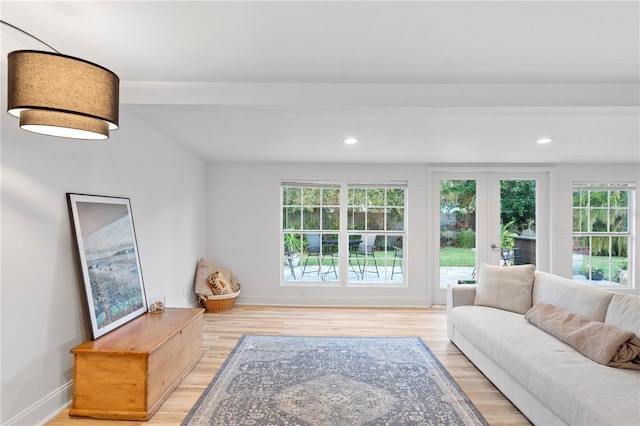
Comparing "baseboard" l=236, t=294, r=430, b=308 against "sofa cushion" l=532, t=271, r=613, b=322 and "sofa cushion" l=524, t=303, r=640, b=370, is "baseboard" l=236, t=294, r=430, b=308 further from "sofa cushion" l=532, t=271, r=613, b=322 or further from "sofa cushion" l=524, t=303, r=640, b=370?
"sofa cushion" l=524, t=303, r=640, b=370

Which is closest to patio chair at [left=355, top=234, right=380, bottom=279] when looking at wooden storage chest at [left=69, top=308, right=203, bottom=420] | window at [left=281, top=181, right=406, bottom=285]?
window at [left=281, top=181, right=406, bottom=285]

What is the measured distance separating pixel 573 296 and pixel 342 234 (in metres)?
3.24

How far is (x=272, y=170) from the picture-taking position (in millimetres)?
5449

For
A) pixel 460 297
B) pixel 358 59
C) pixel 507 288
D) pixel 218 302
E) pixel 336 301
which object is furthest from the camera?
pixel 336 301

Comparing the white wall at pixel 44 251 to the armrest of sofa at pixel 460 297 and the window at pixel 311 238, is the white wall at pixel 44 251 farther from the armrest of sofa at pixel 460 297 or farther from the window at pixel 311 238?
the armrest of sofa at pixel 460 297

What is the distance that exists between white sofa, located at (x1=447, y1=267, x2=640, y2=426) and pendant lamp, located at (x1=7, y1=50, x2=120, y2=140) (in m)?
2.77

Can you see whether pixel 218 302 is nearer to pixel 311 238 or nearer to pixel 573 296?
pixel 311 238

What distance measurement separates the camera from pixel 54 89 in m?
1.39

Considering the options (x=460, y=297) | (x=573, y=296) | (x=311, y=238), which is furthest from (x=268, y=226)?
(x=573, y=296)

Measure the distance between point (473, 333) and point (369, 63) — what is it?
249 centimetres

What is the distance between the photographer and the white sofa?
178 centimetres

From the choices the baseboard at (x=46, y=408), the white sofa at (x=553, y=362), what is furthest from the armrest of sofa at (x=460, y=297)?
the baseboard at (x=46, y=408)

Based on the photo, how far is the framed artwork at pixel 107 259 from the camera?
96.3 inches

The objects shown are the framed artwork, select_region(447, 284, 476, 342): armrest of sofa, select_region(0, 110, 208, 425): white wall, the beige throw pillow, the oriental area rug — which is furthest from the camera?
select_region(447, 284, 476, 342): armrest of sofa
